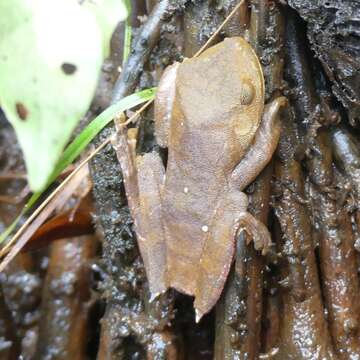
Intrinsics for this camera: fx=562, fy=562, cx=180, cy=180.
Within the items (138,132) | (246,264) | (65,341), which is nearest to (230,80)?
(138,132)

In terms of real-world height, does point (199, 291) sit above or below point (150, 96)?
below

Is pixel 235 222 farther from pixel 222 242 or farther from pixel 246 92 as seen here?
pixel 246 92

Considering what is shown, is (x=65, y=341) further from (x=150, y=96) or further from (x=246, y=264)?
(x=150, y=96)

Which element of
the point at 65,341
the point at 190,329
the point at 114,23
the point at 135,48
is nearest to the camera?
the point at 114,23

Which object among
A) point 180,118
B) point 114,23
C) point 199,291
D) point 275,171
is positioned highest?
point 114,23

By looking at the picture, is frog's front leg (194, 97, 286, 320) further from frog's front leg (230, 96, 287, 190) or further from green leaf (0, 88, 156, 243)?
green leaf (0, 88, 156, 243)

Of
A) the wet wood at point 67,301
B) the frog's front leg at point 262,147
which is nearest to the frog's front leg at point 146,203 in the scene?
the frog's front leg at point 262,147

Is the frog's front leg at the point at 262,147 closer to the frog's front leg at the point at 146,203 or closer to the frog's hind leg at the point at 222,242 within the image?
the frog's hind leg at the point at 222,242
